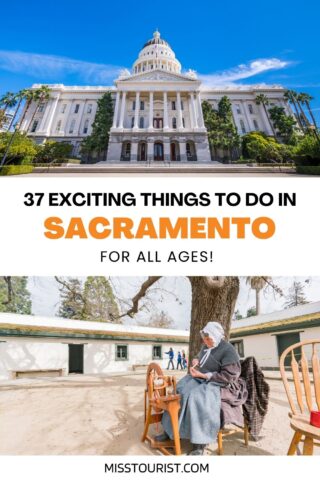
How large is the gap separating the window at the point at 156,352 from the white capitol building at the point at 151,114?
2530 centimetres

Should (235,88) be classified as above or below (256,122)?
above

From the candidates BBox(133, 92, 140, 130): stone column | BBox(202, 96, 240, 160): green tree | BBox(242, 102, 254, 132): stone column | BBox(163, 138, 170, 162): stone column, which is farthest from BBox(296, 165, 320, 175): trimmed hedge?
BBox(242, 102, 254, 132): stone column

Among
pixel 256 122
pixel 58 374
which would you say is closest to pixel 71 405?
pixel 58 374

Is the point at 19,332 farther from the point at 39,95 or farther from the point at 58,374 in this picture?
the point at 39,95

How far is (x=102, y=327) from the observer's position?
1739 cm

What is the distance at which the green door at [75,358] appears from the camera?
14891 mm

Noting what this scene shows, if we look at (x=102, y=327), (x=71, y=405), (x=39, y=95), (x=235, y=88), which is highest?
(x=235, y=88)

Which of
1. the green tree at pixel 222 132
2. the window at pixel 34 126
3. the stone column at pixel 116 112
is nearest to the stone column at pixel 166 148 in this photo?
the green tree at pixel 222 132

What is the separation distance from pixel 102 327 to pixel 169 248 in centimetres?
1438

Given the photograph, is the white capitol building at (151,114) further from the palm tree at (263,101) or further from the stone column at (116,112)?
the palm tree at (263,101)

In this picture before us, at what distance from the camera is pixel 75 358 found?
15.1 m

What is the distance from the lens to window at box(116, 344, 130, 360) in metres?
16.8

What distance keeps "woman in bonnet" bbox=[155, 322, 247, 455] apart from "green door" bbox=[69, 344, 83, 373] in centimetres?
1294
